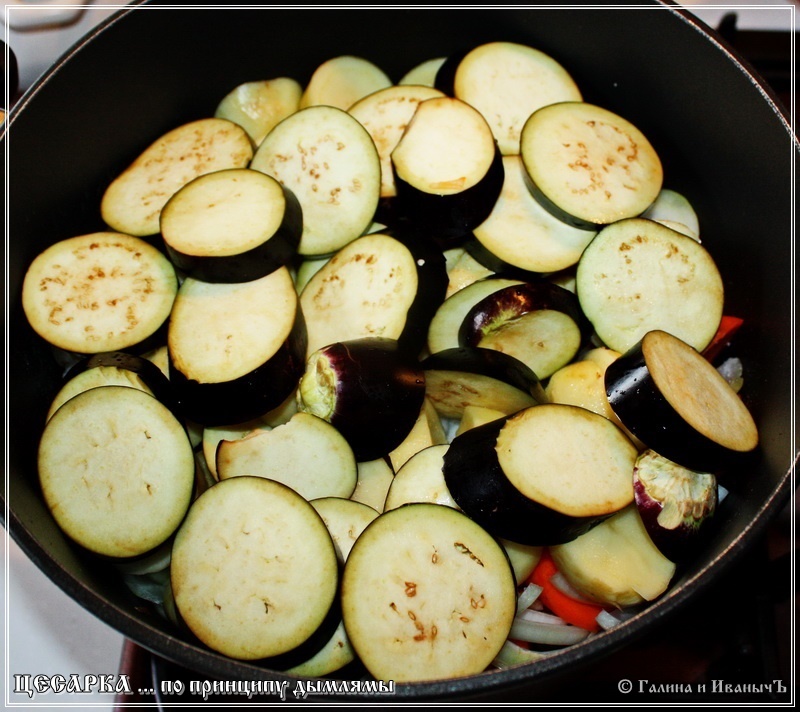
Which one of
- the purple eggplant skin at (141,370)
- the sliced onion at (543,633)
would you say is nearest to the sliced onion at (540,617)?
the sliced onion at (543,633)

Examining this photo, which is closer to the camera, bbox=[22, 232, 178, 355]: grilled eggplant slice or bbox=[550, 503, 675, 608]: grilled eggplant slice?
bbox=[550, 503, 675, 608]: grilled eggplant slice

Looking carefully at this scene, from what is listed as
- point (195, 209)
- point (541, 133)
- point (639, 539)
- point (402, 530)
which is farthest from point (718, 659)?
point (195, 209)

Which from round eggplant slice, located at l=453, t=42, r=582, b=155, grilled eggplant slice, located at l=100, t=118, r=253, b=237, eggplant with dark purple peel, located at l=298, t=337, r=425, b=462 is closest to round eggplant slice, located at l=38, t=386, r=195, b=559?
eggplant with dark purple peel, located at l=298, t=337, r=425, b=462

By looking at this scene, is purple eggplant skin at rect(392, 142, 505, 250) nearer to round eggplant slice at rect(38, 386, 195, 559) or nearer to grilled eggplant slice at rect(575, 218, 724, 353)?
grilled eggplant slice at rect(575, 218, 724, 353)

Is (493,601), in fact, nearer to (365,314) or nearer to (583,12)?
(365,314)

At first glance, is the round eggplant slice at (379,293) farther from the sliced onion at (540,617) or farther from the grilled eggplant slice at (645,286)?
the sliced onion at (540,617)

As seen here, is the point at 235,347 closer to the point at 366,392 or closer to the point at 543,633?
the point at 366,392
